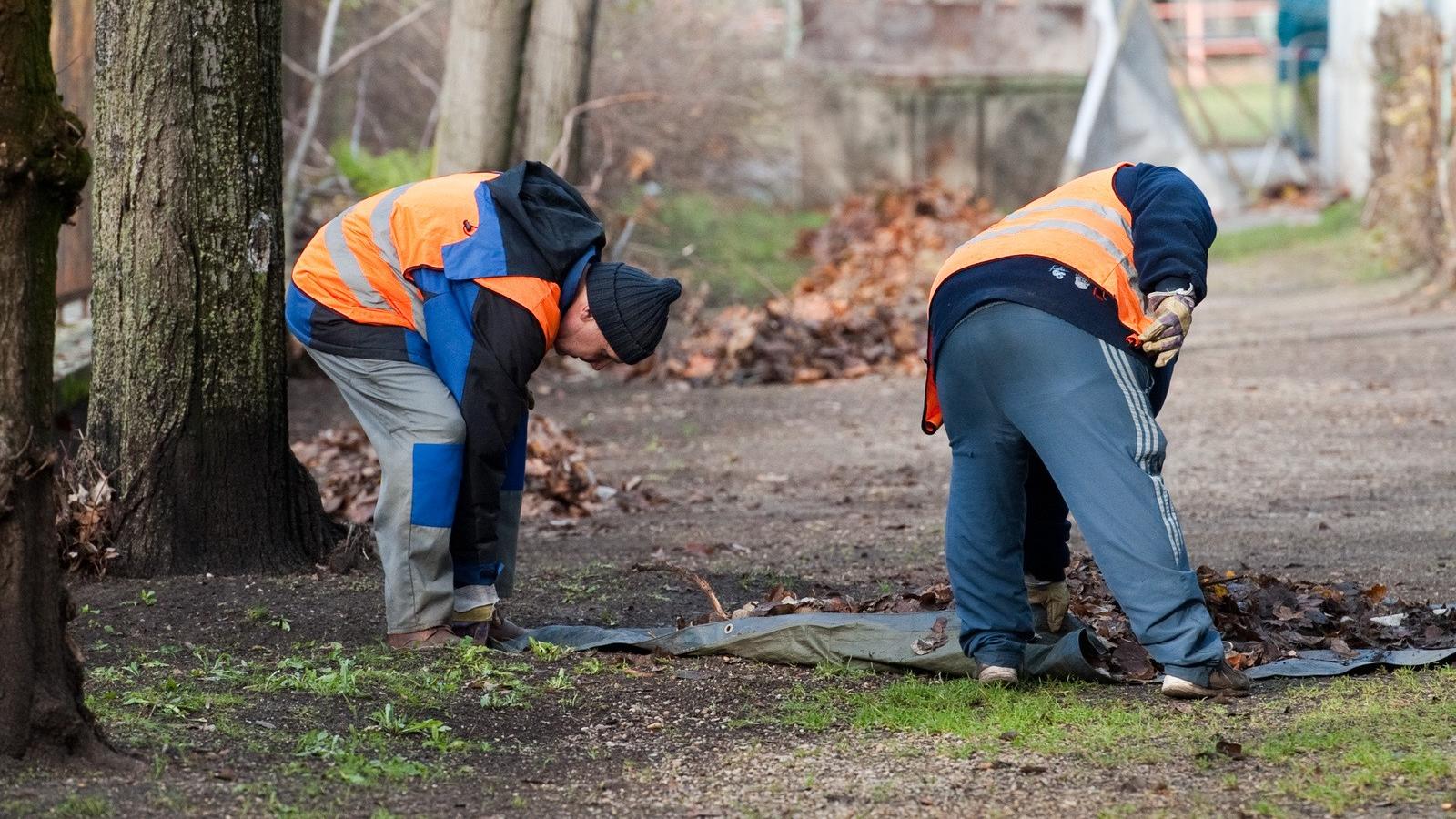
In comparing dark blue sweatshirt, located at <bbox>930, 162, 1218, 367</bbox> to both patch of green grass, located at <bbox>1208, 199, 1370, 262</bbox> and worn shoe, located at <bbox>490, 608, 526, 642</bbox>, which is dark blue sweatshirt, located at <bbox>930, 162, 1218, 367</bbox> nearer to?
worn shoe, located at <bbox>490, 608, 526, 642</bbox>

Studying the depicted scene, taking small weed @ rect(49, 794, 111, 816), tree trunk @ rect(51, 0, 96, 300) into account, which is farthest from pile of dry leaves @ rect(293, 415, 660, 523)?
small weed @ rect(49, 794, 111, 816)

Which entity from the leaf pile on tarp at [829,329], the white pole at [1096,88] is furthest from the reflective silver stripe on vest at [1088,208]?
the white pole at [1096,88]

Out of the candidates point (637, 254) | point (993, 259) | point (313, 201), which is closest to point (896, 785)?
point (993, 259)

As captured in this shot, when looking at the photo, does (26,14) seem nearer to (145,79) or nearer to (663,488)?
(145,79)

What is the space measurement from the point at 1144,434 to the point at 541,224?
1.77 metres

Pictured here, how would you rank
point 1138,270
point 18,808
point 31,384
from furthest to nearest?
1. point 1138,270
2. point 31,384
3. point 18,808

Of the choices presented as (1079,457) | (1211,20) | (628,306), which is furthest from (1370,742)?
(1211,20)

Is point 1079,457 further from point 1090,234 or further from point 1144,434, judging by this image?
point 1090,234

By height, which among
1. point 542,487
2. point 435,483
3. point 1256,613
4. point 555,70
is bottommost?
point 542,487

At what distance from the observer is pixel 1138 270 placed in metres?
4.04

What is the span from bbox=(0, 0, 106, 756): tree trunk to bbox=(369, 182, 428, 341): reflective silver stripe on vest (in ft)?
4.26

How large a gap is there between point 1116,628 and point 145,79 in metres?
3.53

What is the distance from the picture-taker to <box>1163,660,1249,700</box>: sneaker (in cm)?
409

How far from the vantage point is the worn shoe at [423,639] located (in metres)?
4.71
